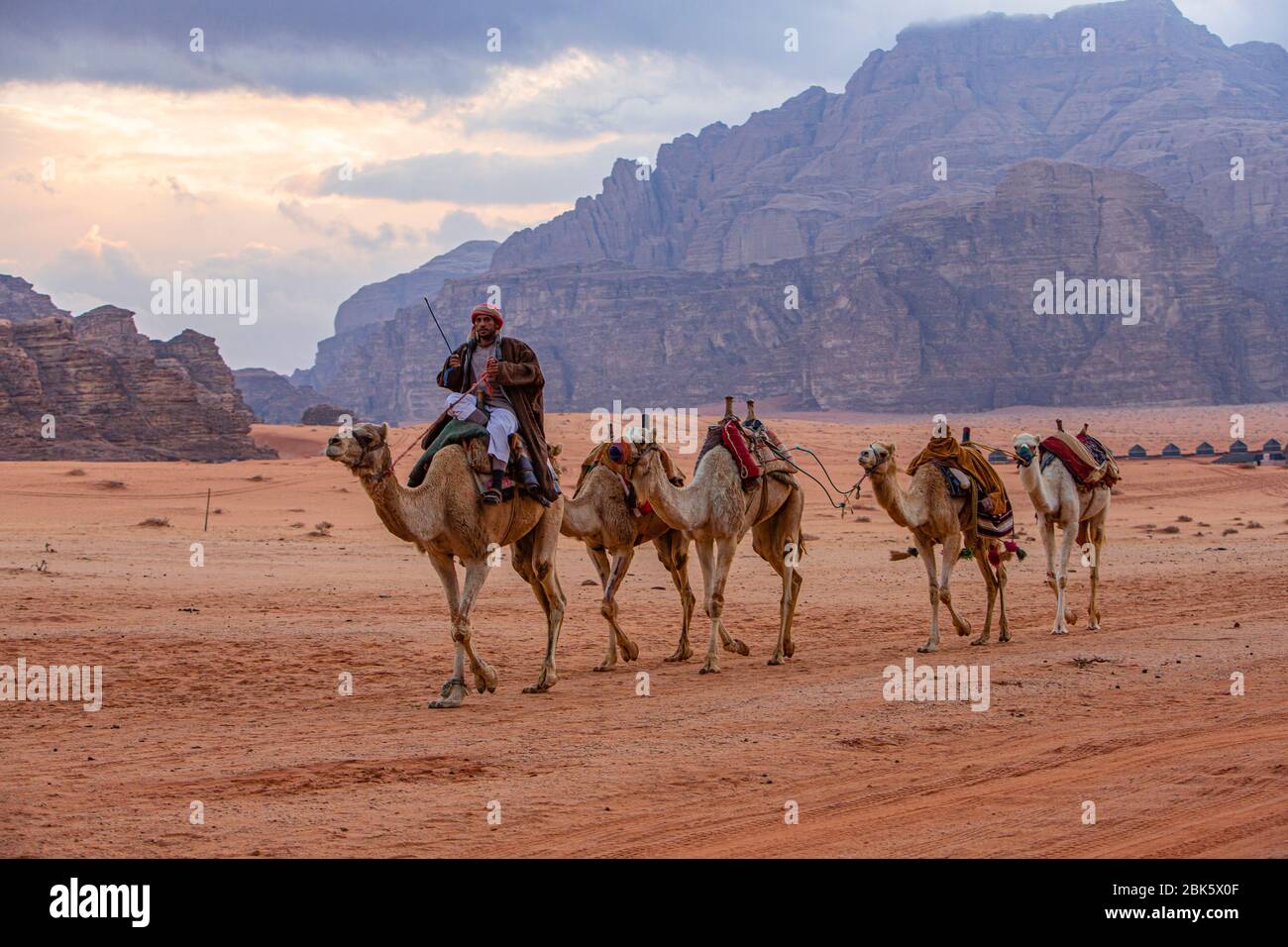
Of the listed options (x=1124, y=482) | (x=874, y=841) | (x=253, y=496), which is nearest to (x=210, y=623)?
(x=874, y=841)

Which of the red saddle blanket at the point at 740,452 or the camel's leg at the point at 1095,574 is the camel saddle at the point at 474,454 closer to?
the red saddle blanket at the point at 740,452

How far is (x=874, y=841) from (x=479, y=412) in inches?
241

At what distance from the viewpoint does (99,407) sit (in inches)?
2808

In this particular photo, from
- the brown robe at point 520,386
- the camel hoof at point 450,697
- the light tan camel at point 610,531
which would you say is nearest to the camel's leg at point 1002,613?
the light tan camel at point 610,531

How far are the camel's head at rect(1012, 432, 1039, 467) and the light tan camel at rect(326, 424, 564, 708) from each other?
5907 mm

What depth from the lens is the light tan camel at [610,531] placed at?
13.8 metres

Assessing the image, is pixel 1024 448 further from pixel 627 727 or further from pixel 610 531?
pixel 627 727

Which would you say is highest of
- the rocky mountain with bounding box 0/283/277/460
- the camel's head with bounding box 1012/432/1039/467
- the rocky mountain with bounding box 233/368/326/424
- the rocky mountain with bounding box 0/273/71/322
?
the rocky mountain with bounding box 0/273/71/322

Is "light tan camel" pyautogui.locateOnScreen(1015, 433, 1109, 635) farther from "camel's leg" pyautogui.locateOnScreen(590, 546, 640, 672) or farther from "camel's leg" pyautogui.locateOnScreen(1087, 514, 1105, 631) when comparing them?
"camel's leg" pyautogui.locateOnScreen(590, 546, 640, 672)

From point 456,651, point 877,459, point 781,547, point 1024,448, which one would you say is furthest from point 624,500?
point 1024,448

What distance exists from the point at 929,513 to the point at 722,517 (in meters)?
2.70

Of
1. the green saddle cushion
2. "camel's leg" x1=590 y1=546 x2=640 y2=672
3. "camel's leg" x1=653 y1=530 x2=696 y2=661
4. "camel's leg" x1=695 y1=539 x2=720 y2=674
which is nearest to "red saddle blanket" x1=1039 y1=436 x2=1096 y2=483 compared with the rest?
"camel's leg" x1=653 y1=530 x2=696 y2=661

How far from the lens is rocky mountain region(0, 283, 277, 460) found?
6481cm

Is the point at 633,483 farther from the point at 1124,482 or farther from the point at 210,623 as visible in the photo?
the point at 1124,482
